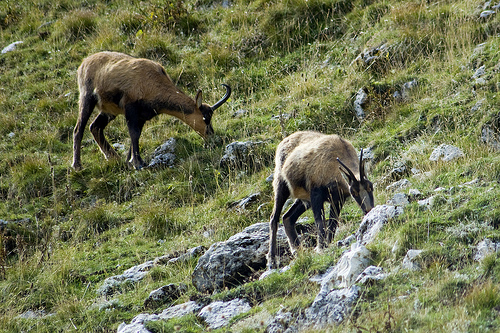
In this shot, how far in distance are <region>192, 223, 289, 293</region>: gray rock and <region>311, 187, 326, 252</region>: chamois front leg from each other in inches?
20.8

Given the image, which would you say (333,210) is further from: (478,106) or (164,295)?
(478,106)

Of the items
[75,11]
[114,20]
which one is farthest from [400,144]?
[75,11]

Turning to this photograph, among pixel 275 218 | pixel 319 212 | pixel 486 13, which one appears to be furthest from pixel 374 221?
pixel 486 13

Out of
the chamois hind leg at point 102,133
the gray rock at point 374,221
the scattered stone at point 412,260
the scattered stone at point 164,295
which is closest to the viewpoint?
the scattered stone at point 412,260

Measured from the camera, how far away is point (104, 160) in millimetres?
11891

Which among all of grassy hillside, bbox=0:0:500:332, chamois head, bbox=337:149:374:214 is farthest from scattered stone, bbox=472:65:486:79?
chamois head, bbox=337:149:374:214

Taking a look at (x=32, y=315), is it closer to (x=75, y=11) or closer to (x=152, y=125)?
(x=152, y=125)

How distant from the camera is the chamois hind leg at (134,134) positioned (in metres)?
11.5

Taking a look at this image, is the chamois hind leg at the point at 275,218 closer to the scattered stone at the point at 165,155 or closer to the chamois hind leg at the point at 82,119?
the scattered stone at the point at 165,155

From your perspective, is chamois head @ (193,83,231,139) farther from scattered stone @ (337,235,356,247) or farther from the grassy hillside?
scattered stone @ (337,235,356,247)

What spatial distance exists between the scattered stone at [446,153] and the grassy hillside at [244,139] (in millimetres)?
174

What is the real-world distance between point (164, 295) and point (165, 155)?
15.9 feet

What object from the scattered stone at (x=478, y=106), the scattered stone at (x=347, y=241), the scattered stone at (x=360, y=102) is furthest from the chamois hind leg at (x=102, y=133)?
the scattered stone at (x=478, y=106)

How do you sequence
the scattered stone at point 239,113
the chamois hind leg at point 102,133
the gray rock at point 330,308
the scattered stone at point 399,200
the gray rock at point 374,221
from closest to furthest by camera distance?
the gray rock at point 330,308 → the gray rock at point 374,221 → the scattered stone at point 399,200 → the chamois hind leg at point 102,133 → the scattered stone at point 239,113
